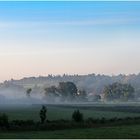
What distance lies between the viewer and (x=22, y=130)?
44.9 m

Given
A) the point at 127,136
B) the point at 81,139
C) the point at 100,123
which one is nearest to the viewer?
the point at 81,139

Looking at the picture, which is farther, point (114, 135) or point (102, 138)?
point (114, 135)

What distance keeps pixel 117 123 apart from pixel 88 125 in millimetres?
5757

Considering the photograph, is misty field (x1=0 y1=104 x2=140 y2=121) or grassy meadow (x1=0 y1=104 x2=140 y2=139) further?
misty field (x1=0 y1=104 x2=140 y2=121)

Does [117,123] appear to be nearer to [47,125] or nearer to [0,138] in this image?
[47,125]

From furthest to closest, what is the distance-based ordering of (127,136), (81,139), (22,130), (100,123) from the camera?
(100,123)
(22,130)
(127,136)
(81,139)

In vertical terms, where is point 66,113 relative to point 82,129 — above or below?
above

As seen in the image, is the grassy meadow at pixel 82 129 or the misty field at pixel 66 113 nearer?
the grassy meadow at pixel 82 129

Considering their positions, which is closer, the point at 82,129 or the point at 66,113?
the point at 82,129

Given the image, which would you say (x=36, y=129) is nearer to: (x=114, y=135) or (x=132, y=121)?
(x=114, y=135)

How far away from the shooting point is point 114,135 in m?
37.4

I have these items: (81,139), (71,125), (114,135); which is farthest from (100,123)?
(81,139)

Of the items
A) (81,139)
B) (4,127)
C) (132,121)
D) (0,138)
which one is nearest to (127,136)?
(81,139)

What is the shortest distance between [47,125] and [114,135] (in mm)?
12320
